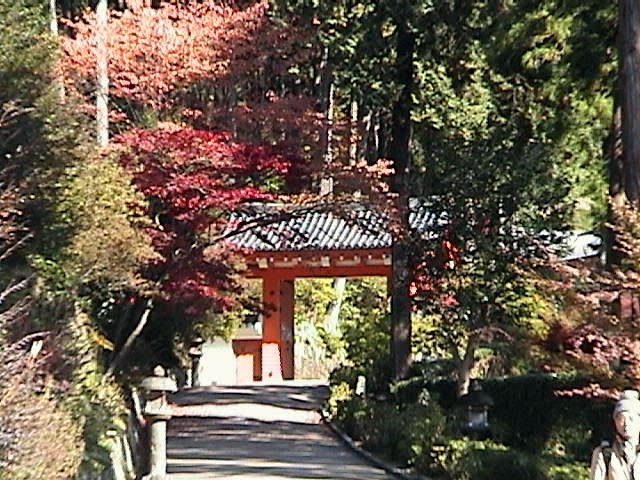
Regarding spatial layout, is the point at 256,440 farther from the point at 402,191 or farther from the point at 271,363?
the point at 271,363

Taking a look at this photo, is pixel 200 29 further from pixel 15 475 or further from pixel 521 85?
pixel 15 475

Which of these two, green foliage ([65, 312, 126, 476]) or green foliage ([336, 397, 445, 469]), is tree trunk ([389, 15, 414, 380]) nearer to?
green foliage ([336, 397, 445, 469])

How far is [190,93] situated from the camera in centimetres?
1641

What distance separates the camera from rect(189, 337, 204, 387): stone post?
23.0m

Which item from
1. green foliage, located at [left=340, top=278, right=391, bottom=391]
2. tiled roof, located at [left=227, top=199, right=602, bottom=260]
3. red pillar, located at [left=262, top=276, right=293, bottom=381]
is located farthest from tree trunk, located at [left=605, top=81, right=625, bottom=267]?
red pillar, located at [left=262, top=276, right=293, bottom=381]

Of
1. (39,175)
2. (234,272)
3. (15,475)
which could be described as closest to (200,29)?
(234,272)

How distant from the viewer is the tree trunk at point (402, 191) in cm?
1672

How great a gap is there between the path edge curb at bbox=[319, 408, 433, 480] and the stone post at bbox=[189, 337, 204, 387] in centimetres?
518

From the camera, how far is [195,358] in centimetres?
2480

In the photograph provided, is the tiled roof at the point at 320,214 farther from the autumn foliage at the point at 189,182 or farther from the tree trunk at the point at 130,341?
the tree trunk at the point at 130,341

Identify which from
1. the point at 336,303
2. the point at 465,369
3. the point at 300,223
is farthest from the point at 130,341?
the point at 336,303

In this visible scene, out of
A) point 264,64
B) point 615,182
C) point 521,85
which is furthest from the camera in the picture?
point 521,85

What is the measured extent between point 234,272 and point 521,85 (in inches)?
245

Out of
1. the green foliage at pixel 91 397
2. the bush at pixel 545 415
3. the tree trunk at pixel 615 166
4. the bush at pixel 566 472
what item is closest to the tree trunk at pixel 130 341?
the green foliage at pixel 91 397
